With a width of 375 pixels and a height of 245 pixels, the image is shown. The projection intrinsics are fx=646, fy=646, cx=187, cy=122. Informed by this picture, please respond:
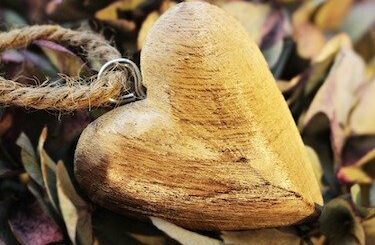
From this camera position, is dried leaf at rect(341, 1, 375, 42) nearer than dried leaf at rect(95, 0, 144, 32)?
No

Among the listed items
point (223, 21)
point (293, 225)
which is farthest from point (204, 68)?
point (293, 225)

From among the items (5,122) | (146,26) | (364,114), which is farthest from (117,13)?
(364,114)

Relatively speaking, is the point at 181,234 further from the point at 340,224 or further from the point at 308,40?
the point at 308,40

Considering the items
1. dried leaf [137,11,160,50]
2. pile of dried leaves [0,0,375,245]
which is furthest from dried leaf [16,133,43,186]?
dried leaf [137,11,160,50]

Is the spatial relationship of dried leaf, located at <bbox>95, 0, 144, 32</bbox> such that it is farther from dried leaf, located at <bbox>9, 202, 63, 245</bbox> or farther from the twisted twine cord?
dried leaf, located at <bbox>9, 202, 63, 245</bbox>

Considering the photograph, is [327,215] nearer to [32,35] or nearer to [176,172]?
[176,172]

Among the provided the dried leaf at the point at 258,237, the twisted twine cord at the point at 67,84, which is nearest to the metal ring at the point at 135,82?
the twisted twine cord at the point at 67,84

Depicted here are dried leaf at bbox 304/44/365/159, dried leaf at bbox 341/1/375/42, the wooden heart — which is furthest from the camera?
dried leaf at bbox 341/1/375/42
